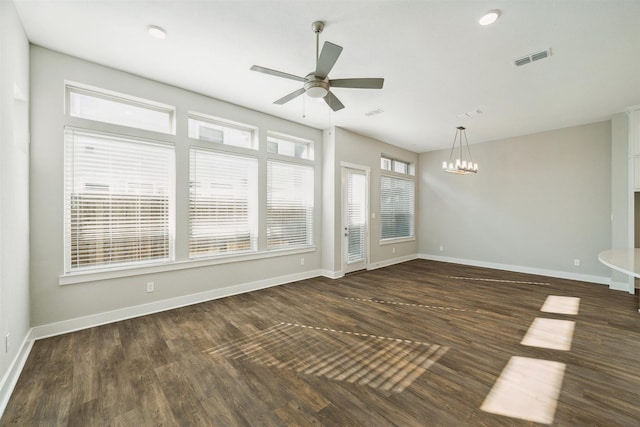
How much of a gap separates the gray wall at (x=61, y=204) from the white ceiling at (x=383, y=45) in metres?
0.19

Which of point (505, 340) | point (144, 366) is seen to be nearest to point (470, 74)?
point (505, 340)

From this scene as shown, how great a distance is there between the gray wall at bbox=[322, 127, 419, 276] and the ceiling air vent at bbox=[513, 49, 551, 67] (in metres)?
3.12

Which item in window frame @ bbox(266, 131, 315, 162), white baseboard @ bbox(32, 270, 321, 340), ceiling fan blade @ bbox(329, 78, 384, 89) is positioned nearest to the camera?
ceiling fan blade @ bbox(329, 78, 384, 89)

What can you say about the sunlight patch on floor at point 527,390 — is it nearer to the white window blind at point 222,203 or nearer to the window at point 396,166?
the white window blind at point 222,203

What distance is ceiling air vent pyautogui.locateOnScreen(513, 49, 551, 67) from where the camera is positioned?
2.88 meters

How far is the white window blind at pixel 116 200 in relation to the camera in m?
3.05

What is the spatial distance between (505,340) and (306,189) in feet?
13.0

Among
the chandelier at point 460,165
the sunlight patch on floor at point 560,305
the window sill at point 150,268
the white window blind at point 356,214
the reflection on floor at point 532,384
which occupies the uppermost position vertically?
the chandelier at point 460,165

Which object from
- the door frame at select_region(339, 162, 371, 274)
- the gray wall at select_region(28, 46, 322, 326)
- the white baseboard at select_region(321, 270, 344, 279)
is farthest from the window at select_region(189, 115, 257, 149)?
the white baseboard at select_region(321, 270, 344, 279)

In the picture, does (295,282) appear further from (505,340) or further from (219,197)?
(505,340)

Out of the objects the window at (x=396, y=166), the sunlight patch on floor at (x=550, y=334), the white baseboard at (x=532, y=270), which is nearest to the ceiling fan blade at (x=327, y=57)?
the sunlight patch on floor at (x=550, y=334)

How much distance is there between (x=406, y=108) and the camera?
14.7ft

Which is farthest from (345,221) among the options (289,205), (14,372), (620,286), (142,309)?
(620,286)

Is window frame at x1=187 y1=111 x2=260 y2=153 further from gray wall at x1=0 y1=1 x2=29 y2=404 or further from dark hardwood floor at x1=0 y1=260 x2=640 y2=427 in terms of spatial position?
dark hardwood floor at x1=0 y1=260 x2=640 y2=427
